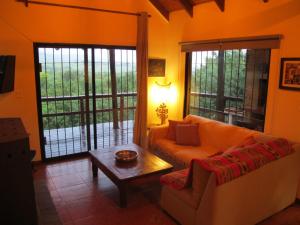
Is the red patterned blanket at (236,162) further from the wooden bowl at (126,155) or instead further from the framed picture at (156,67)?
the framed picture at (156,67)

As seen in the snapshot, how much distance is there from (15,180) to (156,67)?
3889 millimetres

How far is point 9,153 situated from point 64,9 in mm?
3142

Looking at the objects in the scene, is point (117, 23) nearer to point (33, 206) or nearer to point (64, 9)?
point (64, 9)

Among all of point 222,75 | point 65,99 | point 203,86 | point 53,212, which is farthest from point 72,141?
point 222,75

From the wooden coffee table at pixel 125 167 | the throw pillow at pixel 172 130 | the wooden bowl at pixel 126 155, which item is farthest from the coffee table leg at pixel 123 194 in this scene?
the throw pillow at pixel 172 130

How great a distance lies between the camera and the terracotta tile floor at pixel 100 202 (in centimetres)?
296

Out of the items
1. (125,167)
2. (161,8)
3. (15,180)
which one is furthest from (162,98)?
(15,180)

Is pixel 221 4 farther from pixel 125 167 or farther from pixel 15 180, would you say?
pixel 15 180

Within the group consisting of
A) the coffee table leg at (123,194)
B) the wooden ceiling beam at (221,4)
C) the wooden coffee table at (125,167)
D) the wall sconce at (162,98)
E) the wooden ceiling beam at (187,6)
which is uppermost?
the wooden ceiling beam at (187,6)

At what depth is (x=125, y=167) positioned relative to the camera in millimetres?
3318

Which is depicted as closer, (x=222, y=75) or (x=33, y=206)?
(x=33, y=206)

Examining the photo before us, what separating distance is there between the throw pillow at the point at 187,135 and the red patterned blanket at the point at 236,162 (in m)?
1.15

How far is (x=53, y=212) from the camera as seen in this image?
3.09 metres

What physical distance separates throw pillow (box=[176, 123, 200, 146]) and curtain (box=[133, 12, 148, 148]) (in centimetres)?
97
